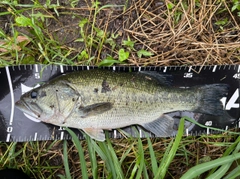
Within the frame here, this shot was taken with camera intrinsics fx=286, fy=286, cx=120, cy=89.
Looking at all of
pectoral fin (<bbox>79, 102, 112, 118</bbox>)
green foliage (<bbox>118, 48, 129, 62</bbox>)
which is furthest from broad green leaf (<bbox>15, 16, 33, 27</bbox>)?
pectoral fin (<bbox>79, 102, 112, 118</bbox>)

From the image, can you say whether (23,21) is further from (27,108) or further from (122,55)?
(122,55)

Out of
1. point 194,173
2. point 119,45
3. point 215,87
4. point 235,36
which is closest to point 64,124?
point 119,45

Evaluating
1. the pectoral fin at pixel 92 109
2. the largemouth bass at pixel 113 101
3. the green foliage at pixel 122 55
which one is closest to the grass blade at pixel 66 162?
the largemouth bass at pixel 113 101

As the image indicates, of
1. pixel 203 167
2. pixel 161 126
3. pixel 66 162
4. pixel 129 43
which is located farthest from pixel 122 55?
pixel 203 167

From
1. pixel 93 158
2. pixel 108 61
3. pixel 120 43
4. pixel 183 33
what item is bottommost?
pixel 93 158

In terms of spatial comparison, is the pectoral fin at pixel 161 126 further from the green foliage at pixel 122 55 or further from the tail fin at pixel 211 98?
the green foliage at pixel 122 55

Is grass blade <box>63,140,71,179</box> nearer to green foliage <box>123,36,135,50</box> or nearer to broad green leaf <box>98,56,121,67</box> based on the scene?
broad green leaf <box>98,56,121,67</box>
